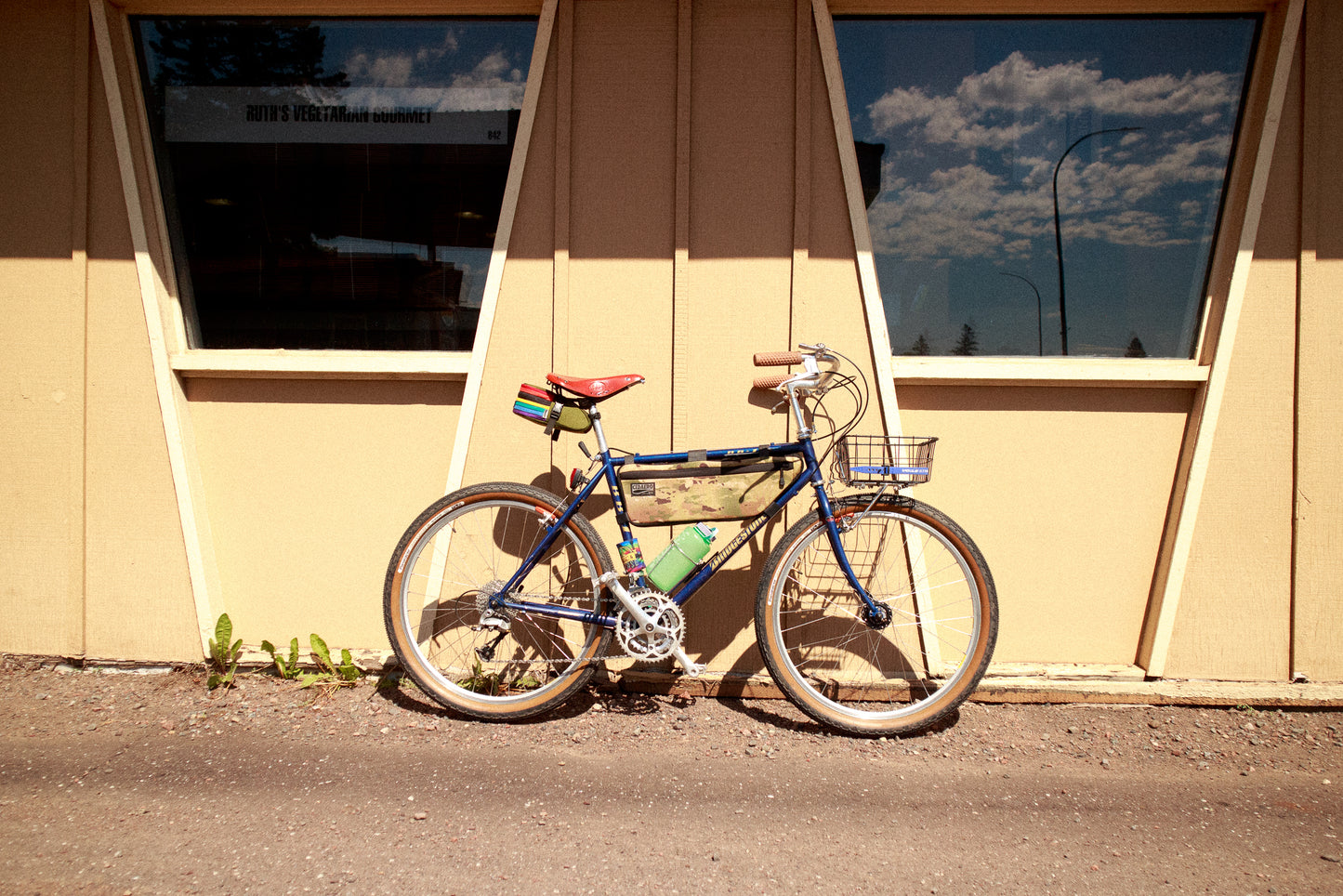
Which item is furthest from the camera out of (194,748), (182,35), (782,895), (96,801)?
(182,35)

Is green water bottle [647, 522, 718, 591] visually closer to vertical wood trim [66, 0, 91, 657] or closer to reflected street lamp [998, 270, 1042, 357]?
reflected street lamp [998, 270, 1042, 357]

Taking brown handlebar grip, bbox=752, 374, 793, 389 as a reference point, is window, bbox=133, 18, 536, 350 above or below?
above

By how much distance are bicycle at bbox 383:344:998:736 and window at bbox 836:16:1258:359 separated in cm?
74

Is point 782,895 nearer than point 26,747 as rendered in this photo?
Yes

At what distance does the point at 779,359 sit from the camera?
3395 millimetres

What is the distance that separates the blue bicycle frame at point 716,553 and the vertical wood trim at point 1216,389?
1358mm

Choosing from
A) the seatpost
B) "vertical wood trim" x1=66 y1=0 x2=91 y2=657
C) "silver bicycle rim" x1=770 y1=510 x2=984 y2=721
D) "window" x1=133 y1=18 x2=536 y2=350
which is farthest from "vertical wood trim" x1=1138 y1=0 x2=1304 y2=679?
"vertical wood trim" x1=66 y1=0 x2=91 y2=657

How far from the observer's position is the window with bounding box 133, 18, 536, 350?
13.0ft

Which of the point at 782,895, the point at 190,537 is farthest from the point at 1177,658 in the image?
the point at 190,537

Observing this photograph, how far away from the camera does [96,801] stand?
9.43 feet

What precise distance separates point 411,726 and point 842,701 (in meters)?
1.85

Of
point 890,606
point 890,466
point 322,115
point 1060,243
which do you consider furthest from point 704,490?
point 322,115

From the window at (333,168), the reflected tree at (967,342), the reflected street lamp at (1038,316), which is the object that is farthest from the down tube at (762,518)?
the window at (333,168)

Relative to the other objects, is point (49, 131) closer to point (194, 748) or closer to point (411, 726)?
point (194, 748)
